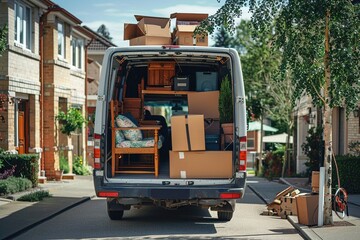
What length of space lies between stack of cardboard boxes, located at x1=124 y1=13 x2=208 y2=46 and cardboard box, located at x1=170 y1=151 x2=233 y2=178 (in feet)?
6.45

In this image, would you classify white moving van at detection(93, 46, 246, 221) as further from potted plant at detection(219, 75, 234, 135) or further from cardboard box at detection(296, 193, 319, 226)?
cardboard box at detection(296, 193, 319, 226)

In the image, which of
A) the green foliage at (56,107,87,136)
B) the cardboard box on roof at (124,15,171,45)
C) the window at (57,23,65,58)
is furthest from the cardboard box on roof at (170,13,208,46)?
the window at (57,23,65,58)

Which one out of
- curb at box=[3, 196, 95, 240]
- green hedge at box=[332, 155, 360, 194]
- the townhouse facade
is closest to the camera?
curb at box=[3, 196, 95, 240]

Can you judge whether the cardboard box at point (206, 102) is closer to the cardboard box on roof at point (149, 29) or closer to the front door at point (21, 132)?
the cardboard box on roof at point (149, 29)

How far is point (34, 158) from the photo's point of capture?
58.5 ft

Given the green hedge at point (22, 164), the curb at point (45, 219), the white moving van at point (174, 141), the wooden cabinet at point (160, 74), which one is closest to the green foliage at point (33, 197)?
the curb at point (45, 219)

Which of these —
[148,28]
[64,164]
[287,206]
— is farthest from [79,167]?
[148,28]

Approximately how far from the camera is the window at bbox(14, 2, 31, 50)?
65.2 ft

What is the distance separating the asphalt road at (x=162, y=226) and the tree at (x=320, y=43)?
4.18 ft

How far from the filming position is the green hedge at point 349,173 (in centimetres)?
1750

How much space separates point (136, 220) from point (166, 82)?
8.11ft

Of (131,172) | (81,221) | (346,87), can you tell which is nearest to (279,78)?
(346,87)

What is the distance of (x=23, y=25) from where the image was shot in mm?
20469

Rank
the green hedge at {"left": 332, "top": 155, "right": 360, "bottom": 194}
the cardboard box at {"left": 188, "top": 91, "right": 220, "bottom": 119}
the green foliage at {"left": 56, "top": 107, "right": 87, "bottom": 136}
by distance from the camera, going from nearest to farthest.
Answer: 1. the cardboard box at {"left": 188, "top": 91, "right": 220, "bottom": 119}
2. the green hedge at {"left": 332, "top": 155, "right": 360, "bottom": 194}
3. the green foliage at {"left": 56, "top": 107, "right": 87, "bottom": 136}
